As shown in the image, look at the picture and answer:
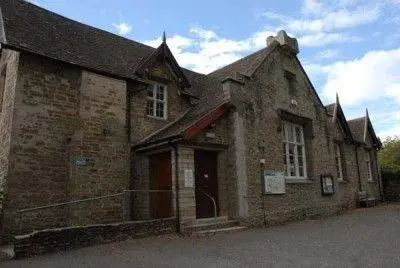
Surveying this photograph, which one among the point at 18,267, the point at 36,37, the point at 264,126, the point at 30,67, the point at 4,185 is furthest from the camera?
the point at 264,126

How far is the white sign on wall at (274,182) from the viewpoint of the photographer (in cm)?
1398

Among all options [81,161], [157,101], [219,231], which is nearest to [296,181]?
[219,231]

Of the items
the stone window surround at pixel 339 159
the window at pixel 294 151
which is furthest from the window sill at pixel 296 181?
the stone window surround at pixel 339 159

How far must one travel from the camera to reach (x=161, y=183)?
13359 mm

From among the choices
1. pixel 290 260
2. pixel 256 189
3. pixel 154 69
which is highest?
pixel 154 69

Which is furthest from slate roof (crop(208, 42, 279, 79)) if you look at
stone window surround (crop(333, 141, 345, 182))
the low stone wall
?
stone window surround (crop(333, 141, 345, 182))

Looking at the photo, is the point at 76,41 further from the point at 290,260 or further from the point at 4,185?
the point at 290,260

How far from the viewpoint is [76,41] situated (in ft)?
46.2

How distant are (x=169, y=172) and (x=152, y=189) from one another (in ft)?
3.43

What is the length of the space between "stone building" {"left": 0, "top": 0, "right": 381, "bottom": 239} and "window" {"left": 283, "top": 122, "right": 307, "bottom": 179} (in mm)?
48

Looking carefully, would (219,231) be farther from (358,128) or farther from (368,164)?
(358,128)

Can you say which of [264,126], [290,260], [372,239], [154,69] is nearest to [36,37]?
[154,69]

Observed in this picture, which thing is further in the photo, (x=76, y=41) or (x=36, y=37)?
(x=76, y=41)

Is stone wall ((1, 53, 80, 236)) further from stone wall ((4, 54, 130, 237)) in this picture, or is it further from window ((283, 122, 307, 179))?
window ((283, 122, 307, 179))
